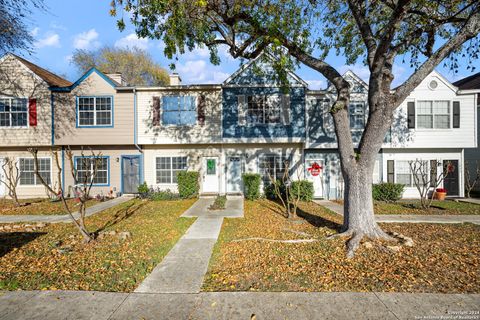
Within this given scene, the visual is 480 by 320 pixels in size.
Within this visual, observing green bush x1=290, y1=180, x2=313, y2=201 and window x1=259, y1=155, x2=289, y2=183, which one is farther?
window x1=259, y1=155, x2=289, y2=183

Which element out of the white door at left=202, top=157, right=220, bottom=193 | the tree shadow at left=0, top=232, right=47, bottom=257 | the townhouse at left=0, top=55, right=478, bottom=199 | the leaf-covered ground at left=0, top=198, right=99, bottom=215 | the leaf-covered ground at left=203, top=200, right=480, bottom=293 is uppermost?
the townhouse at left=0, top=55, right=478, bottom=199

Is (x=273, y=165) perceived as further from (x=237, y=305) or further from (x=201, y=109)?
(x=237, y=305)

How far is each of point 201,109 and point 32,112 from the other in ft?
30.6

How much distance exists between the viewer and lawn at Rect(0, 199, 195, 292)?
4.45m

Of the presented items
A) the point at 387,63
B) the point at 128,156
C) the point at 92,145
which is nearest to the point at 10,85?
the point at 92,145

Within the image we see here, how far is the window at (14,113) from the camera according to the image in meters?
13.9

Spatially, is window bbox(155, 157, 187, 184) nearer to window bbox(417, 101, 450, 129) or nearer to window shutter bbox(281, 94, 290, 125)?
window shutter bbox(281, 94, 290, 125)

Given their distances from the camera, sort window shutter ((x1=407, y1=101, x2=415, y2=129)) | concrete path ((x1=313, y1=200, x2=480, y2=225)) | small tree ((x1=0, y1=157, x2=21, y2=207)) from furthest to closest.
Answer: window shutter ((x1=407, y1=101, x2=415, y2=129)) → small tree ((x1=0, y1=157, x2=21, y2=207)) → concrete path ((x1=313, y1=200, x2=480, y2=225))

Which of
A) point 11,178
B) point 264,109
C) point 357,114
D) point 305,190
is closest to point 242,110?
point 264,109

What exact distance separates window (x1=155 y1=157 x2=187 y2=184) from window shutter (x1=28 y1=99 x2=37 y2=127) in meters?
6.92

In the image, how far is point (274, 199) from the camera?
1408cm

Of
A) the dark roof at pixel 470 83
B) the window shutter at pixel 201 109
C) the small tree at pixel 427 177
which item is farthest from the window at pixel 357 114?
the dark roof at pixel 470 83

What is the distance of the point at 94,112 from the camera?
46.1ft

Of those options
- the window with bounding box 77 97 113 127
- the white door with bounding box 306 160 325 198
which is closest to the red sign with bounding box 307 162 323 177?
the white door with bounding box 306 160 325 198
